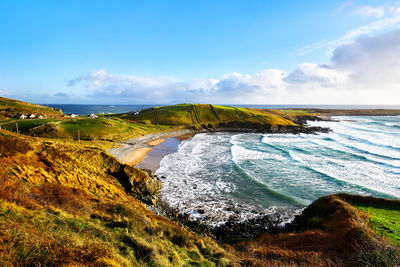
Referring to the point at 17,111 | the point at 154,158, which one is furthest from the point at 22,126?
the point at 154,158

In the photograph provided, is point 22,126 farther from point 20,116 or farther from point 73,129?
point 20,116

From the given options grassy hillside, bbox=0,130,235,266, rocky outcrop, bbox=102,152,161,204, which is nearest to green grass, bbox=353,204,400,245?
grassy hillside, bbox=0,130,235,266

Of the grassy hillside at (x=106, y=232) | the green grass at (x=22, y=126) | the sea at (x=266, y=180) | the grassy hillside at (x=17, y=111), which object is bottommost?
the sea at (x=266, y=180)

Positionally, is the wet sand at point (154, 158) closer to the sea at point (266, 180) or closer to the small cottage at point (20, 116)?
the sea at point (266, 180)

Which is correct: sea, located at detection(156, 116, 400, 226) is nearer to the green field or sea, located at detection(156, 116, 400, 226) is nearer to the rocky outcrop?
the rocky outcrop

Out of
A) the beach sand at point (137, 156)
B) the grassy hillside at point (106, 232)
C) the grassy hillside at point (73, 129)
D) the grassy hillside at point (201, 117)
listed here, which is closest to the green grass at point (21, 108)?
the grassy hillside at point (73, 129)

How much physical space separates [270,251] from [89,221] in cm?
947

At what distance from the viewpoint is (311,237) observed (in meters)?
11.7

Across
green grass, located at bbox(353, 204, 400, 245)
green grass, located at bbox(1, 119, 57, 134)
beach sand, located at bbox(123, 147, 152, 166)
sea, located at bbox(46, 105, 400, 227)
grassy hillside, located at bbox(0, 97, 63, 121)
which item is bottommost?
sea, located at bbox(46, 105, 400, 227)

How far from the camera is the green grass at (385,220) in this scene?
11.7 meters

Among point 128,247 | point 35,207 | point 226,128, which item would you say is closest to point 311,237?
point 128,247

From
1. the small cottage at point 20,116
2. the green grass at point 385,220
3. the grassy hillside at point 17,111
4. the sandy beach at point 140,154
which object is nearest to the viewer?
the green grass at point 385,220

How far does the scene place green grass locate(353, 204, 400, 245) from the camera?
11.7m

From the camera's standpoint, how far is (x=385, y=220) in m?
13.3
